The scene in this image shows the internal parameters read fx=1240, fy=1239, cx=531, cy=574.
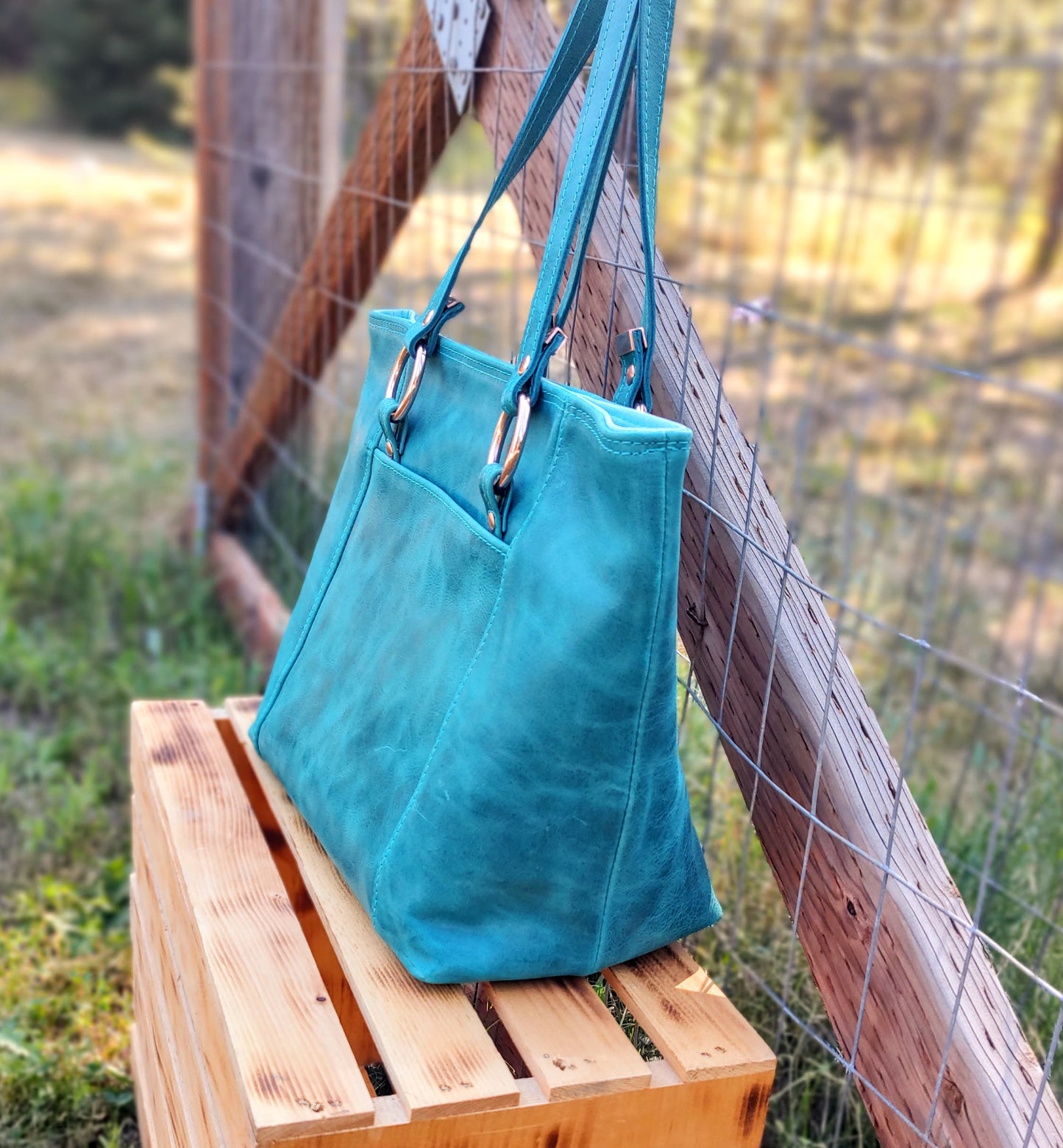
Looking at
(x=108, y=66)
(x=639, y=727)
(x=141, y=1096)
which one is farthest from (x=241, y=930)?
(x=108, y=66)

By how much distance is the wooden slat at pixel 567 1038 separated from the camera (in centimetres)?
102

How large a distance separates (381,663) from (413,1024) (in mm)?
334

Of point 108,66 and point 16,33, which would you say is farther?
point 16,33

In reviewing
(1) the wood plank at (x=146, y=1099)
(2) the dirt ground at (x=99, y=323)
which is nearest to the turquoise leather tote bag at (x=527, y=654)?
(1) the wood plank at (x=146, y=1099)

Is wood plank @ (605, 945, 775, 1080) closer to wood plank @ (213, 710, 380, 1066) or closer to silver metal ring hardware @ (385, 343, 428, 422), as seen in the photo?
wood plank @ (213, 710, 380, 1066)

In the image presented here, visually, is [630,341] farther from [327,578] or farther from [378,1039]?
[378,1039]

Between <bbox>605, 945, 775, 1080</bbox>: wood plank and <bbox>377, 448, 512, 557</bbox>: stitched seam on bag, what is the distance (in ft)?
1.44

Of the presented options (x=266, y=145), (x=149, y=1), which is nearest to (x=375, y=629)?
(x=266, y=145)

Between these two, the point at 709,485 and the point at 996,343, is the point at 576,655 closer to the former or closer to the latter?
the point at 709,485

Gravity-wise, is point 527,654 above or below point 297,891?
above

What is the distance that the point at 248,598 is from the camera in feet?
10.3

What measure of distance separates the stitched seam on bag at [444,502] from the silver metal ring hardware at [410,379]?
49mm

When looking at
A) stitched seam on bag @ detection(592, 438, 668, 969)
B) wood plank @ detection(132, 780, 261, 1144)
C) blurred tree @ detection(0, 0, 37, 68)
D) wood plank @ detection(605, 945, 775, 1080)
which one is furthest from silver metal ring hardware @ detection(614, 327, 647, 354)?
blurred tree @ detection(0, 0, 37, 68)

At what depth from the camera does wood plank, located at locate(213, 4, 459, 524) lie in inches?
78.0
